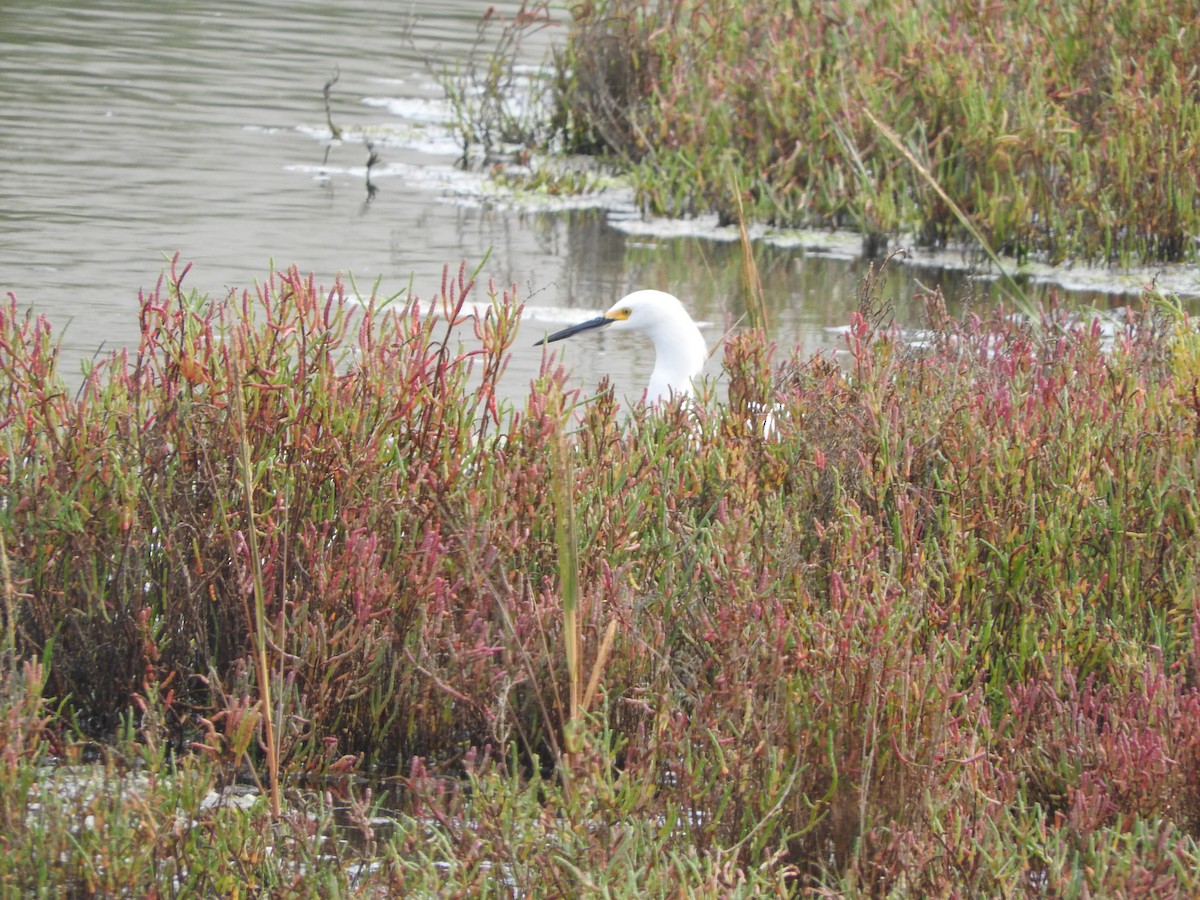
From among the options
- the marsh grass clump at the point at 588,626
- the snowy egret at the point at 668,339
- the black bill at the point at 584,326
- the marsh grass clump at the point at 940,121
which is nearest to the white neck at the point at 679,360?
the snowy egret at the point at 668,339

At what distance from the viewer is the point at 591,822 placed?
2762mm

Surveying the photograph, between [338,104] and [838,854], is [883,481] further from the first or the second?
[338,104]

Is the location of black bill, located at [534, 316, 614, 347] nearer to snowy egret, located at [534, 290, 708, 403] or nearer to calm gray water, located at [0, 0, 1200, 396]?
snowy egret, located at [534, 290, 708, 403]

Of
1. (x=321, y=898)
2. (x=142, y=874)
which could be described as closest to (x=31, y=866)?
(x=142, y=874)

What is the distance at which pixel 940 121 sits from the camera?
9.06 metres

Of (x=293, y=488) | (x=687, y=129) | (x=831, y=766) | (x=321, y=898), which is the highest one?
(x=687, y=129)

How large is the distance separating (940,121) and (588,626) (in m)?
6.57

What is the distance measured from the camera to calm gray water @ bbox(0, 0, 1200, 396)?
7.29 m

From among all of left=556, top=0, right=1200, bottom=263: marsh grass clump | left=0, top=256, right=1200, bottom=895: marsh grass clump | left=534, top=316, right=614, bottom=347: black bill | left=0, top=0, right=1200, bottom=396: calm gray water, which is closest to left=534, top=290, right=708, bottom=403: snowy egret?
left=534, top=316, right=614, bottom=347: black bill

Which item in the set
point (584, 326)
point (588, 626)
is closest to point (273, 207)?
point (584, 326)

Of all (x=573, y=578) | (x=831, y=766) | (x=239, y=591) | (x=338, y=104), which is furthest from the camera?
(x=338, y=104)

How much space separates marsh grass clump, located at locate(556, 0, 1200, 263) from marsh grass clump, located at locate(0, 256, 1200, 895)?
14.1ft

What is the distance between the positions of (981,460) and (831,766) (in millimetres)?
1237

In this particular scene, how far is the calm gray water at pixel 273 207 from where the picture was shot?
23.9 feet
